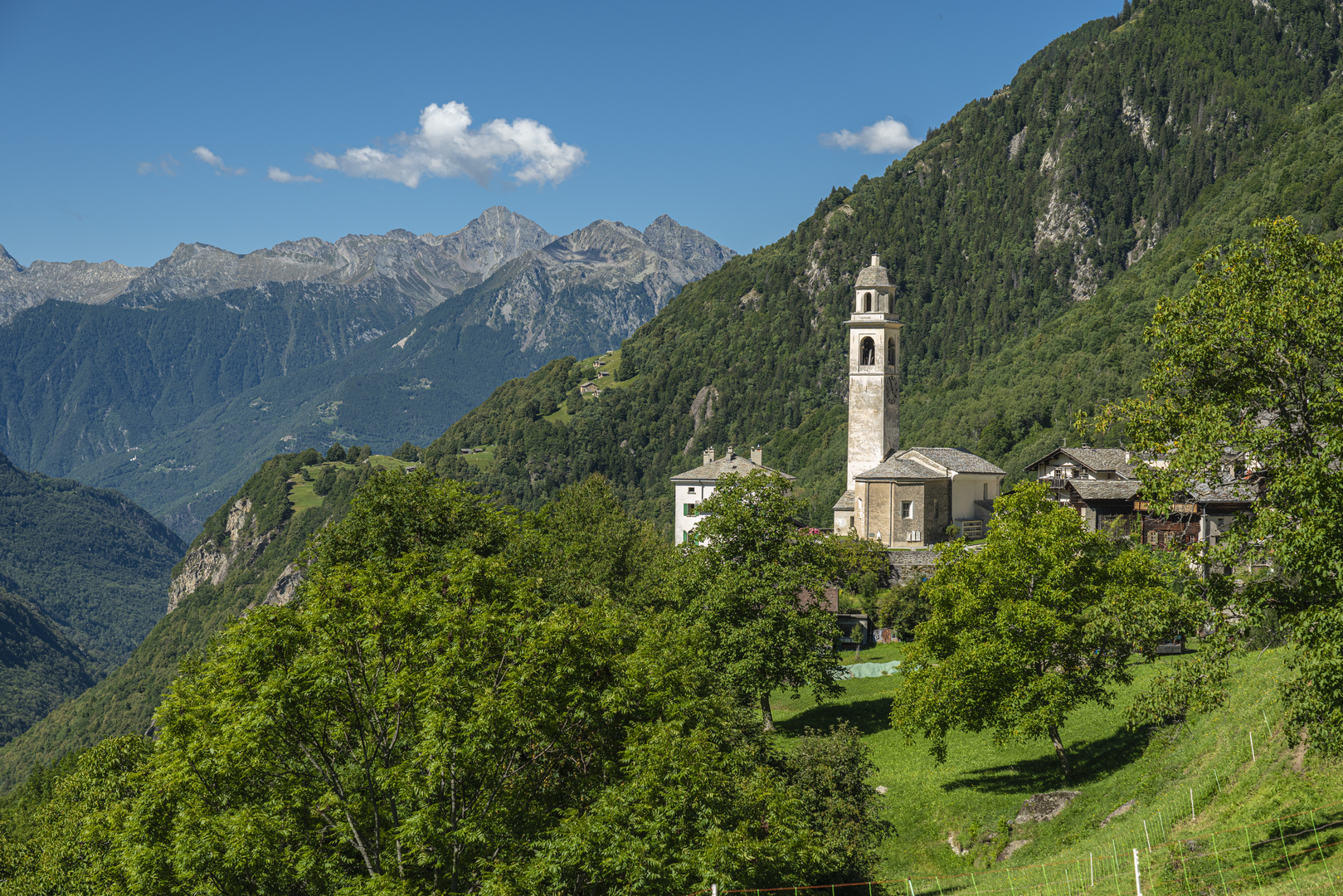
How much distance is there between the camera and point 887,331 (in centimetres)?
8131

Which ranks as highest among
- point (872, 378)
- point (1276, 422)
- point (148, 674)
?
point (872, 378)

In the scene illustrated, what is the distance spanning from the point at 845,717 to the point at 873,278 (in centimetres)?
4589

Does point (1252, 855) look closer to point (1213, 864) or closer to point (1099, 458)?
point (1213, 864)

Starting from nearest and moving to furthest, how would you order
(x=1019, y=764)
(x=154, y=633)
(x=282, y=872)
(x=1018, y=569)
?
1. (x=282, y=872)
2. (x=1018, y=569)
3. (x=1019, y=764)
4. (x=154, y=633)

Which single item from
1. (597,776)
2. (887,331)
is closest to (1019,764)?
(597,776)

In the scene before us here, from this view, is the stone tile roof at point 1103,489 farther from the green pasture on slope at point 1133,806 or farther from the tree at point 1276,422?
the tree at point 1276,422

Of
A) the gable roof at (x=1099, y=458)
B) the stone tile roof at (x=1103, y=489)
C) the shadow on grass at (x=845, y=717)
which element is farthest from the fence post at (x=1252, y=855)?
the gable roof at (x=1099, y=458)

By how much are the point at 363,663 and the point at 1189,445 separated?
1652 centimetres

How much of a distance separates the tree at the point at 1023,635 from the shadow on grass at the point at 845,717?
10548 millimetres

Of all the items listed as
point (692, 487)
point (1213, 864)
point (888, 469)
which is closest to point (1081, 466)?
point (888, 469)

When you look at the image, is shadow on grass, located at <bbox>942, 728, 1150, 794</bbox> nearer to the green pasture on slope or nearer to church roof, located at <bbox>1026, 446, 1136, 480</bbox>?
the green pasture on slope

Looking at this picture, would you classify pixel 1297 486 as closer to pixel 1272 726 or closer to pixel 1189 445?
pixel 1189 445

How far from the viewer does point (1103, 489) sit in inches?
2571

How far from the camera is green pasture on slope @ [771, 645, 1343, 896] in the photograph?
18.0m
